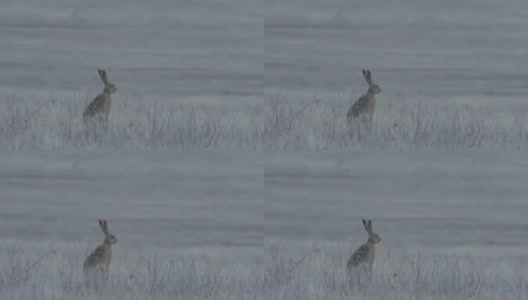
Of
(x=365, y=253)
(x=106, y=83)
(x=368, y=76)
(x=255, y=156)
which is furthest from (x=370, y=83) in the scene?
(x=106, y=83)

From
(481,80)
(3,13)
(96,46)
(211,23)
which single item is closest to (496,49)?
(481,80)

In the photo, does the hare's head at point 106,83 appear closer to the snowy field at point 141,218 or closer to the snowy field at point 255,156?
the snowy field at point 255,156

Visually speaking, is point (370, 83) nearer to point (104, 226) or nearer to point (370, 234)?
point (370, 234)

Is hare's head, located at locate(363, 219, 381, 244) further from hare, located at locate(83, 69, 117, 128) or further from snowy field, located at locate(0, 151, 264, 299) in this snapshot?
hare, located at locate(83, 69, 117, 128)

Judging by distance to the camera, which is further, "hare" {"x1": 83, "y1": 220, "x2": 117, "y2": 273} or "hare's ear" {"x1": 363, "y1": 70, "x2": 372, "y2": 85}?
"hare's ear" {"x1": 363, "y1": 70, "x2": 372, "y2": 85}

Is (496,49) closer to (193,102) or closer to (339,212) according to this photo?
(339,212)

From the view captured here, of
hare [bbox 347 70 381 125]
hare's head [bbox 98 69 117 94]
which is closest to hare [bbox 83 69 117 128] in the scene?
hare's head [bbox 98 69 117 94]

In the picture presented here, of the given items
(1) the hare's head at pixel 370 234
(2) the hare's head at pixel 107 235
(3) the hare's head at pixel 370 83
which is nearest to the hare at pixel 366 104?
(3) the hare's head at pixel 370 83
